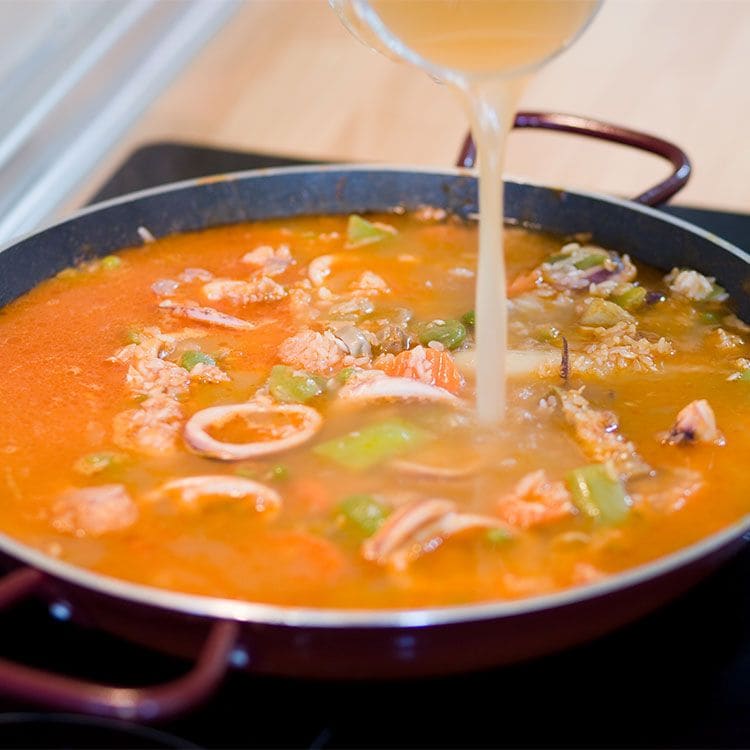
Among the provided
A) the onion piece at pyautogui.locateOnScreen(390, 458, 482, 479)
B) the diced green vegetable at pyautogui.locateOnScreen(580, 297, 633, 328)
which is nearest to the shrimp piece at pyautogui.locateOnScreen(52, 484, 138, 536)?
the onion piece at pyautogui.locateOnScreen(390, 458, 482, 479)

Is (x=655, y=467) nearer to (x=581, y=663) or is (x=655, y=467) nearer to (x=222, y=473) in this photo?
(x=581, y=663)

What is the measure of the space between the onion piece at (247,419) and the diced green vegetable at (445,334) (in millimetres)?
345

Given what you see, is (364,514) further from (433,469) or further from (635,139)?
(635,139)

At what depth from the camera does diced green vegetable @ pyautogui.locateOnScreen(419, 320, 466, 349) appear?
2166 millimetres

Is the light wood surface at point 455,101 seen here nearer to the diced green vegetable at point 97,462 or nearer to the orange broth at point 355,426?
the orange broth at point 355,426

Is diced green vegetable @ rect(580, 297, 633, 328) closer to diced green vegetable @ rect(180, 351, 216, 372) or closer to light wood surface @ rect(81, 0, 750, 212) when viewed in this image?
diced green vegetable @ rect(180, 351, 216, 372)

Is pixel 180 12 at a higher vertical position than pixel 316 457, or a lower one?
higher

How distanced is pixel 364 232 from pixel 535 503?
3.70ft

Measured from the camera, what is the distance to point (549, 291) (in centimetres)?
240

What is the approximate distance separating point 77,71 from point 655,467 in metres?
2.22

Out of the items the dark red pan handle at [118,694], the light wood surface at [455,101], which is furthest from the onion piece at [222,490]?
the light wood surface at [455,101]

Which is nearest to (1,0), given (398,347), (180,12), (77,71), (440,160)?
(77,71)

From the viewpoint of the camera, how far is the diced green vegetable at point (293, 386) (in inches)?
78.2

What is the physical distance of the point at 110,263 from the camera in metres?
2.49
